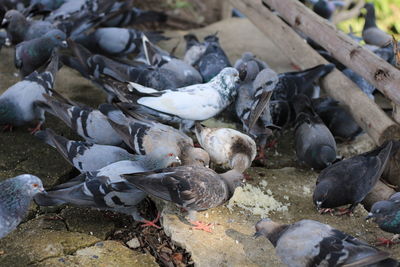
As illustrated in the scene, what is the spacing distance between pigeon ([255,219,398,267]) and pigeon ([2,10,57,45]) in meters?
4.27

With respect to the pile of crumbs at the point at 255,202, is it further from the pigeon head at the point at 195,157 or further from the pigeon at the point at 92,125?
the pigeon at the point at 92,125

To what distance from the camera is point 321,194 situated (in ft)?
13.3

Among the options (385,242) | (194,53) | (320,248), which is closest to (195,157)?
(320,248)

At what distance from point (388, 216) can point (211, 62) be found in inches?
112

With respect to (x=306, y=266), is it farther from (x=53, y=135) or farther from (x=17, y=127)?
(x=17, y=127)

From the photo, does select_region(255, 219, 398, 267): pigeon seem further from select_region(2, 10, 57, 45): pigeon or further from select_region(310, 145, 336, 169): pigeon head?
select_region(2, 10, 57, 45): pigeon

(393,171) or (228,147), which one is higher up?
(228,147)

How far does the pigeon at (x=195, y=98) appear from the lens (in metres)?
4.76

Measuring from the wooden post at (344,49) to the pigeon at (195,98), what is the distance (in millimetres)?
1055

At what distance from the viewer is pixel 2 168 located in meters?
4.45

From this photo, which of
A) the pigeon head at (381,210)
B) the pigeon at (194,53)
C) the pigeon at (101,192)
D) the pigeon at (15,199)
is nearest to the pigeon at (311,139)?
the pigeon head at (381,210)

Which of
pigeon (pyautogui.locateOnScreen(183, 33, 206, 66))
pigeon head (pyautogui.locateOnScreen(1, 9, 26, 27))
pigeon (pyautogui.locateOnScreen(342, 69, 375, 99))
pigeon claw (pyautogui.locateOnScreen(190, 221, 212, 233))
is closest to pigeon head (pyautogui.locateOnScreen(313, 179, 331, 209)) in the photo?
pigeon claw (pyautogui.locateOnScreen(190, 221, 212, 233))

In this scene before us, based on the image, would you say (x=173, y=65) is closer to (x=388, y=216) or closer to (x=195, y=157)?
(x=195, y=157)

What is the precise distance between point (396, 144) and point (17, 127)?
3.53 meters
